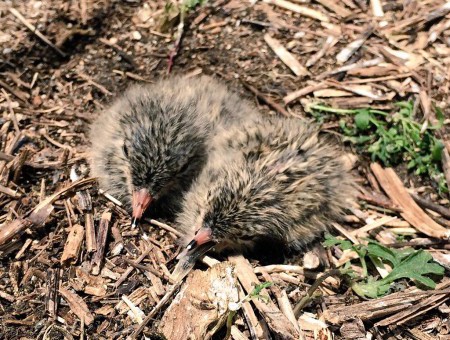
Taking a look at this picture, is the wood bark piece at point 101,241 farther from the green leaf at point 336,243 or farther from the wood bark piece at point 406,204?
the wood bark piece at point 406,204

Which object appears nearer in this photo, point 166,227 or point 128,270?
point 128,270

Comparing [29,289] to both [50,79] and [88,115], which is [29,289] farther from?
[50,79]

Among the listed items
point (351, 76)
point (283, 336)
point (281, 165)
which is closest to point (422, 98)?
point (351, 76)

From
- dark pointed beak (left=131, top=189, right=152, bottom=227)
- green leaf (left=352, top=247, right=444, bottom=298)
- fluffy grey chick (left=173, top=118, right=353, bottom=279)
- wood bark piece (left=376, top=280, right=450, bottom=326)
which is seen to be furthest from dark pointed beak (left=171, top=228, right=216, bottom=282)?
wood bark piece (left=376, top=280, right=450, bottom=326)

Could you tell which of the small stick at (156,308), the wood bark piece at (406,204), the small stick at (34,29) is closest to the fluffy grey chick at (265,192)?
the small stick at (156,308)

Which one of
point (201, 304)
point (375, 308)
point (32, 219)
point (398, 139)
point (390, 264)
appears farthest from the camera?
point (398, 139)

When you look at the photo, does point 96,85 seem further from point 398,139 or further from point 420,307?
point 420,307

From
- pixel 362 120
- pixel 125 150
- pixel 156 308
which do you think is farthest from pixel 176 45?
pixel 156 308
